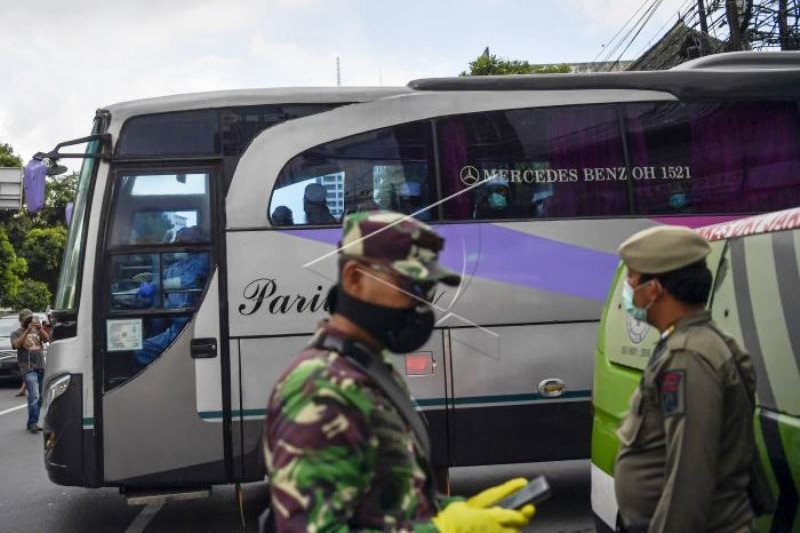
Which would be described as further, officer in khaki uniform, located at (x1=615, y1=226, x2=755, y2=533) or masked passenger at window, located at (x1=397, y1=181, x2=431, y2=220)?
masked passenger at window, located at (x1=397, y1=181, x2=431, y2=220)

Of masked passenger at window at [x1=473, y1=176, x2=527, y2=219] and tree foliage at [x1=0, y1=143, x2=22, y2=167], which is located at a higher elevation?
tree foliage at [x1=0, y1=143, x2=22, y2=167]

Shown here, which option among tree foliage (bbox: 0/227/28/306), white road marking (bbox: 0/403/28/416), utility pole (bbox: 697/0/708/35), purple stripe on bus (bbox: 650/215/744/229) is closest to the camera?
purple stripe on bus (bbox: 650/215/744/229)

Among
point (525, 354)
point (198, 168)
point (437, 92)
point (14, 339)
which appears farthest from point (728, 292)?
point (14, 339)

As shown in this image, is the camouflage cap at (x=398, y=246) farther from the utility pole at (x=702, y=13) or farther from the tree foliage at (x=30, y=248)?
the tree foliage at (x=30, y=248)

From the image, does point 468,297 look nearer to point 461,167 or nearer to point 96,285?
point 461,167

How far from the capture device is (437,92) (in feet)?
24.6

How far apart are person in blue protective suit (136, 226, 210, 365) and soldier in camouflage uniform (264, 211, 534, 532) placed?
5.10 metres

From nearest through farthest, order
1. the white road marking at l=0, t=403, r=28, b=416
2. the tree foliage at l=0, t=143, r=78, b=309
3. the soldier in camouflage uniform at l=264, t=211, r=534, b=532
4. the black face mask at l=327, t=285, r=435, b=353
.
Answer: the soldier in camouflage uniform at l=264, t=211, r=534, b=532
the black face mask at l=327, t=285, r=435, b=353
the white road marking at l=0, t=403, r=28, b=416
the tree foliage at l=0, t=143, r=78, b=309

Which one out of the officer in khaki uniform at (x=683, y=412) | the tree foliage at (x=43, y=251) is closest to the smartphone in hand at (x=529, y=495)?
the officer in khaki uniform at (x=683, y=412)

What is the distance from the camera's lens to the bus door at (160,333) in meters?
7.11

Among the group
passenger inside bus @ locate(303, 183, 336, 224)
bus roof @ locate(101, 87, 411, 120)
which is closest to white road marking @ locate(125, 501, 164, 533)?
passenger inside bus @ locate(303, 183, 336, 224)

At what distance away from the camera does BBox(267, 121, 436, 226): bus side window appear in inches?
287

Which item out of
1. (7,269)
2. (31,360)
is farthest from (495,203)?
(7,269)

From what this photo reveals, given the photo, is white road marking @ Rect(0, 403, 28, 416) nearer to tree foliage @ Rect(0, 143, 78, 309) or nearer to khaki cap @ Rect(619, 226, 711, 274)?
khaki cap @ Rect(619, 226, 711, 274)
